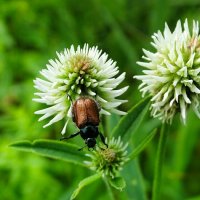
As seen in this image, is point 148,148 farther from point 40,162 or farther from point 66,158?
point 66,158

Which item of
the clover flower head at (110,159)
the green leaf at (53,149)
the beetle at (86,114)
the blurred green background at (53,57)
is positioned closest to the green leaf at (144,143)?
the clover flower head at (110,159)

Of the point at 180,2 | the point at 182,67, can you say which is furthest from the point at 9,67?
the point at 182,67

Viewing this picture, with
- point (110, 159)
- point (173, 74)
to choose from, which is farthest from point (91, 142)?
point (173, 74)

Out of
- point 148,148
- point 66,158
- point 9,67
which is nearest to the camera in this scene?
point 66,158

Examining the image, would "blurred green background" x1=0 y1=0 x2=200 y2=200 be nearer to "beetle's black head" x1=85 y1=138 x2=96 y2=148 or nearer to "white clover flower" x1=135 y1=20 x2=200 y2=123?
"beetle's black head" x1=85 y1=138 x2=96 y2=148

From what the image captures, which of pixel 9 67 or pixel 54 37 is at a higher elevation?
pixel 54 37

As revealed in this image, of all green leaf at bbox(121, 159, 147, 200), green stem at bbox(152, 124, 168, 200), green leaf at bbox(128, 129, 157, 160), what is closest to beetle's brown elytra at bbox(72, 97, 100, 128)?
green leaf at bbox(128, 129, 157, 160)
